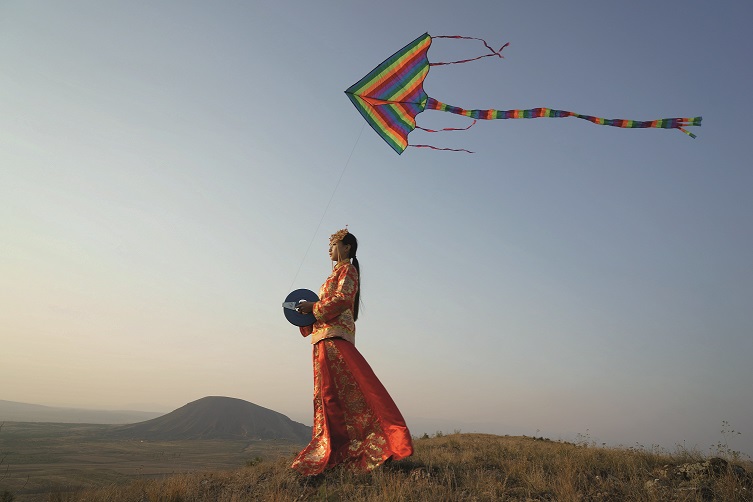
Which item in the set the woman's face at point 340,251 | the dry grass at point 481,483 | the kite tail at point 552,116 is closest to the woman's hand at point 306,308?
the woman's face at point 340,251

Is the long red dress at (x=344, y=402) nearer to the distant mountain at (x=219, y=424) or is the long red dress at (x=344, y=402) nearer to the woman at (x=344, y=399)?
the woman at (x=344, y=399)

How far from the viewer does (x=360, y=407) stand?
19.2ft

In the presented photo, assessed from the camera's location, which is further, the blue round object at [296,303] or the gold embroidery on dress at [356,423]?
the blue round object at [296,303]

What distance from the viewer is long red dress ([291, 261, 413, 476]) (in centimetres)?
558

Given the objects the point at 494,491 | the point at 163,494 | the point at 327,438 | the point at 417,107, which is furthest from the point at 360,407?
the point at 417,107

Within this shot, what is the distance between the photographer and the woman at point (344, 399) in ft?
18.3

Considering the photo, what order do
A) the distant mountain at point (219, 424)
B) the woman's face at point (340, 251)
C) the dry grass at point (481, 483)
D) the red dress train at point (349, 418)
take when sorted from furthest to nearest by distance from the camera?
the distant mountain at point (219, 424) → the woman's face at point (340, 251) → the red dress train at point (349, 418) → the dry grass at point (481, 483)

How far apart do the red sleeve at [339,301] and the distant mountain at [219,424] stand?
33.5 metres

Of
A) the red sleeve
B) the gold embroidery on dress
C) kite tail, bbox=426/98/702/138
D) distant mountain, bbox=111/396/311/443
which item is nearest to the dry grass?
the gold embroidery on dress

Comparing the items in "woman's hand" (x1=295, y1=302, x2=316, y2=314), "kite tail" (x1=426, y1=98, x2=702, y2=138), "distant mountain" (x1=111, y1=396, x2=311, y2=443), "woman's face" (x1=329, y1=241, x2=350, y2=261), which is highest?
"kite tail" (x1=426, y1=98, x2=702, y2=138)

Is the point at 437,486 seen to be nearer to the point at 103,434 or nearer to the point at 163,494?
the point at 163,494

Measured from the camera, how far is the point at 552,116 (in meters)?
6.30

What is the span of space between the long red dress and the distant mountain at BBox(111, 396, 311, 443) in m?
33.3

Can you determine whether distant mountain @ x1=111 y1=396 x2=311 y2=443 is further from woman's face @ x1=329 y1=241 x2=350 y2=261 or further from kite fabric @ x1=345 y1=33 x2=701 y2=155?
kite fabric @ x1=345 y1=33 x2=701 y2=155
